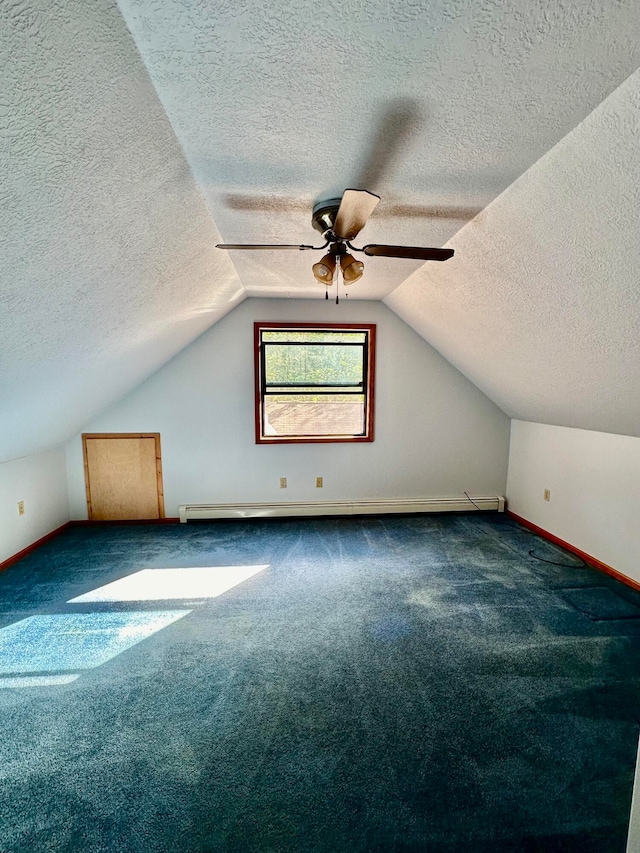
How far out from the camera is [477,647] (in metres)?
2.17

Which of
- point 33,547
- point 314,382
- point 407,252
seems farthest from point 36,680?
point 314,382

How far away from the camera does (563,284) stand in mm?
1884

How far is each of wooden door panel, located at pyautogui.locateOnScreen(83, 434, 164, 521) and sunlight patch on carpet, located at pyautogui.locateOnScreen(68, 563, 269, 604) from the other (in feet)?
3.81

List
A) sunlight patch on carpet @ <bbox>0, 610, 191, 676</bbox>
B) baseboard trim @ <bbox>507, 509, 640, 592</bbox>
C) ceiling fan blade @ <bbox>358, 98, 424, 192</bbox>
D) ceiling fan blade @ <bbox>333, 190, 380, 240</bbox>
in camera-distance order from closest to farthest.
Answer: ceiling fan blade @ <bbox>358, 98, 424, 192</bbox>, ceiling fan blade @ <bbox>333, 190, 380, 240</bbox>, sunlight patch on carpet @ <bbox>0, 610, 191, 676</bbox>, baseboard trim @ <bbox>507, 509, 640, 592</bbox>

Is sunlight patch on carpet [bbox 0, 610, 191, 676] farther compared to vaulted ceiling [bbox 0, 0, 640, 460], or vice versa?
sunlight patch on carpet [bbox 0, 610, 191, 676]

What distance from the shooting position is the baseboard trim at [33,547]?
3.13 meters

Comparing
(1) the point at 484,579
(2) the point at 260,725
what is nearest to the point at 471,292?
(1) the point at 484,579

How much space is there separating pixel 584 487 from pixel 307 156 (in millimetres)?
3339

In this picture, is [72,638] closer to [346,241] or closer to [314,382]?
[346,241]

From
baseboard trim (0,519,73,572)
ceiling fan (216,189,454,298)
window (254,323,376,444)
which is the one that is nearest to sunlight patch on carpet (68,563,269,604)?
baseboard trim (0,519,73,572)

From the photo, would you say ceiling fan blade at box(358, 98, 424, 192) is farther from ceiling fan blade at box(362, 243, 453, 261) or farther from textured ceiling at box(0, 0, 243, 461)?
textured ceiling at box(0, 0, 243, 461)

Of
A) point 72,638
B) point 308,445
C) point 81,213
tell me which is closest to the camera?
point 81,213

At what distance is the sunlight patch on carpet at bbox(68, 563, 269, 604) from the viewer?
2.71 metres

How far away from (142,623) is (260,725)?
113cm
